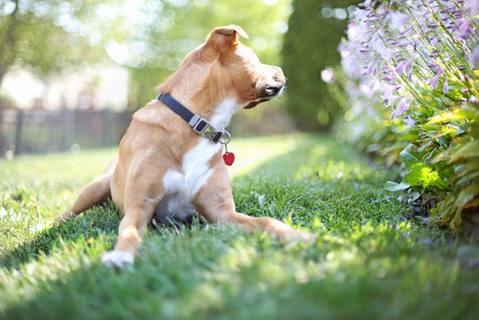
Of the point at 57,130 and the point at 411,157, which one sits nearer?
the point at 411,157

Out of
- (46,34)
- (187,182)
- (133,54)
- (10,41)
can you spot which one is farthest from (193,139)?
(133,54)

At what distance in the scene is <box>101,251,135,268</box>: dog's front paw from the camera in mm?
1564

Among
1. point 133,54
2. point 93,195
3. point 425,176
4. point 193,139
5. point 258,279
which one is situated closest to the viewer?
point 258,279

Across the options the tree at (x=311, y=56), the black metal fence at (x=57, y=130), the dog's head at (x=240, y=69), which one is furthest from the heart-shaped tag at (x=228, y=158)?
the tree at (x=311, y=56)

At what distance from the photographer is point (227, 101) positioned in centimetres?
260

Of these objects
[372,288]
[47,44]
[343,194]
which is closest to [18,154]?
[47,44]

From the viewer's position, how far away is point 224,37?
2518 millimetres

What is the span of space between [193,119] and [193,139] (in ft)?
0.52

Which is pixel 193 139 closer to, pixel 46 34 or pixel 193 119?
pixel 193 119

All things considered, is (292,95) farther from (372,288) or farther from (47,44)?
(372,288)

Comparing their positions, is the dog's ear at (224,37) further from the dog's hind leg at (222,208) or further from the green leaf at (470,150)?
the green leaf at (470,150)

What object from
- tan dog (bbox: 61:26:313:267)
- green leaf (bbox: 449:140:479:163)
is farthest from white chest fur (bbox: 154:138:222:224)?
green leaf (bbox: 449:140:479:163)

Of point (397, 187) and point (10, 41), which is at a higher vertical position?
point (10, 41)

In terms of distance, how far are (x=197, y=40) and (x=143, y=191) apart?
1838 cm
